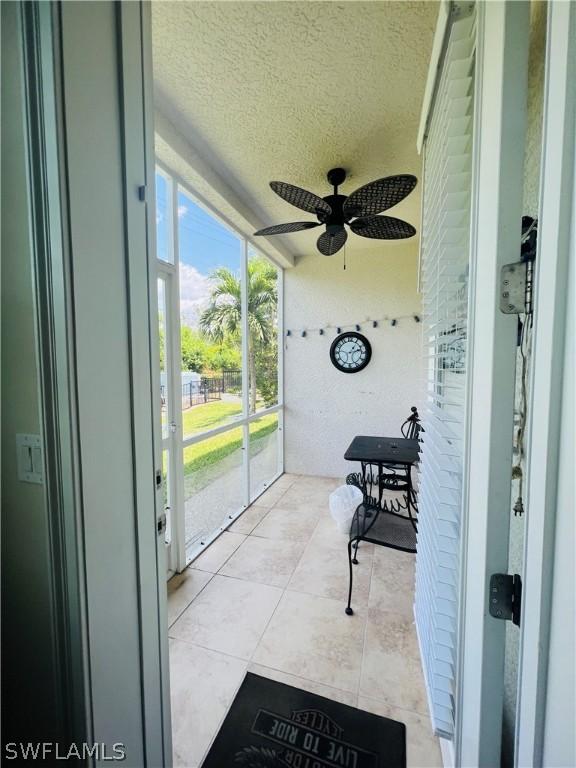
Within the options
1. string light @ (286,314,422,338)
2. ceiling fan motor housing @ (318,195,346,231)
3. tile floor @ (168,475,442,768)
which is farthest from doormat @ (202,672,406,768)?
string light @ (286,314,422,338)

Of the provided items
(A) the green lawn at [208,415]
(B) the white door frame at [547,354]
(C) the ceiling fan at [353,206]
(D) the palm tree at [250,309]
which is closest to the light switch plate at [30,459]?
(B) the white door frame at [547,354]

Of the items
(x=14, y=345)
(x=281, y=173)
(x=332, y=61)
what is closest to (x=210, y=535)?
(x=14, y=345)

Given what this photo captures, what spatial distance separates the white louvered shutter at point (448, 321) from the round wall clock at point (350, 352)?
8.83ft

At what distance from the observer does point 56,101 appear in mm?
662

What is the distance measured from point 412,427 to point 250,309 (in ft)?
7.58

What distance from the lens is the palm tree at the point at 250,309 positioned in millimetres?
2783

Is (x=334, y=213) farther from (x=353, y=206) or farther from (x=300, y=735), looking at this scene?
(x=300, y=735)

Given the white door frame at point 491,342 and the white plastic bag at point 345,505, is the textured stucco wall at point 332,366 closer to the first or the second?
the white plastic bag at point 345,505

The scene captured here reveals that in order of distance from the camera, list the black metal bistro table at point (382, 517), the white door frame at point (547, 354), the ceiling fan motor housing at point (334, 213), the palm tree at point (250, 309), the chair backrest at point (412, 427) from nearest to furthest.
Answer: the white door frame at point (547, 354) < the black metal bistro table at point (382, 517) < the ceiling fan motor housing at point (334, 213) < the palm tree at point (250, 309) < the chair backrest at point (412, 427)

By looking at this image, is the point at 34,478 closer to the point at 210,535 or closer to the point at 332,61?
the point at 332,61

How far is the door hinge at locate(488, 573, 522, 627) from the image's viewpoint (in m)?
0.65

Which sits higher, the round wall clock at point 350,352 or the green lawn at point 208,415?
the round wall clock at point 350,352

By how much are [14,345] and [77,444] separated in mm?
266

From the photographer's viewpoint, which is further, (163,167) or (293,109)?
(163,167)
